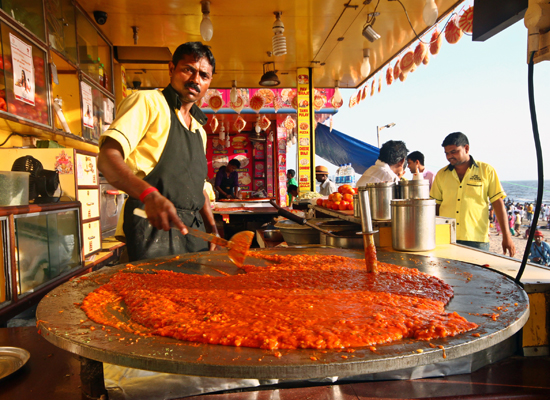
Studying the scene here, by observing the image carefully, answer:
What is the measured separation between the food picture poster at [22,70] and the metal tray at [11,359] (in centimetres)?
255

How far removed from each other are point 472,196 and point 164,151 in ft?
9.96

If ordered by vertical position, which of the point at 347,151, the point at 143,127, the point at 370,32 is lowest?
the point at 143,127

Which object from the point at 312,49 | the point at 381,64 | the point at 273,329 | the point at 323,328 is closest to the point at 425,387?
the point at 323,328

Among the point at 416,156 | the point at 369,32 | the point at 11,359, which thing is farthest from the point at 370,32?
the point at 11,359

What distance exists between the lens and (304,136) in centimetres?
723

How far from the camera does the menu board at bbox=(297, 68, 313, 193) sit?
724 centimetres

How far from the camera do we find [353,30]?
5.73 metres

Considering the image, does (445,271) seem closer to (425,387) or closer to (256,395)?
(425,387)

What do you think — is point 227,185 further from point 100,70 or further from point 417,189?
point 417,189

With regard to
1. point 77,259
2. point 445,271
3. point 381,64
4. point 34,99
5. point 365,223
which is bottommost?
point 77,259

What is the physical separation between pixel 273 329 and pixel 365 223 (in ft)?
2.18

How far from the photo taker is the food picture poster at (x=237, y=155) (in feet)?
47.9

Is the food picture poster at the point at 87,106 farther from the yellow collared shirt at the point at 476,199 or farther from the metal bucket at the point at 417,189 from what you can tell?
the yellow collared shirt at the point at 476,199

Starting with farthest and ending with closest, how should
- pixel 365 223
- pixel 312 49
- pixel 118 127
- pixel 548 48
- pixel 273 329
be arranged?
pixel 312 49 → pixel 118 127 → pixel 365 223 → pixel 548 48 → pixel 273 329
